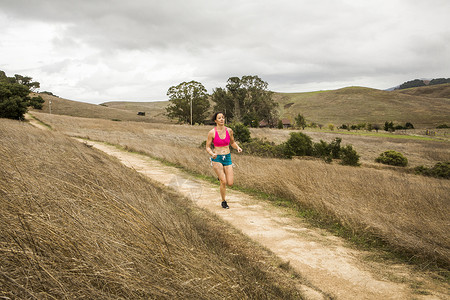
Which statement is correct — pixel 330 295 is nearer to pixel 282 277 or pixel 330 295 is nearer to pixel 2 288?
pixel 282 277

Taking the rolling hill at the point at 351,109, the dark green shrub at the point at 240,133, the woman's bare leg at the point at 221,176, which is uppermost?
the rolling hill at the point at 351,109

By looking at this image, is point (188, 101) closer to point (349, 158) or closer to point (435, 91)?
point (349, 158)

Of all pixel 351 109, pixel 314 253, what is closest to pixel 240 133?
pixel 314 253

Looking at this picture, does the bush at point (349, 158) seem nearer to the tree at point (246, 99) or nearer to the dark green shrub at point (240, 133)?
the dark green shrub at point (240, 133)

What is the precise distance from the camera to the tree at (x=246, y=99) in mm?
64938

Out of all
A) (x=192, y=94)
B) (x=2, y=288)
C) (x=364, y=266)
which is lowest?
(x=364, y=266)

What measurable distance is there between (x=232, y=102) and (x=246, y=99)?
139 inches

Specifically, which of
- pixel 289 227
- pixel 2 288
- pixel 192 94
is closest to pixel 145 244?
pixel 2 288

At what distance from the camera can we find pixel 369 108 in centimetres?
10462

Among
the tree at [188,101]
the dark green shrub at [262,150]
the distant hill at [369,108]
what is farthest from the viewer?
the distant hill at [369,108]

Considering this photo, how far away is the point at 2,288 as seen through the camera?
1521 mm

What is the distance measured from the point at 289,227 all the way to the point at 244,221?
82 centimetres

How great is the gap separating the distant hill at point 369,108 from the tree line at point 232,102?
31.3 meters

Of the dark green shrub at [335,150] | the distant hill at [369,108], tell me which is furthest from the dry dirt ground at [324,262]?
the distant hill at [369,108]
